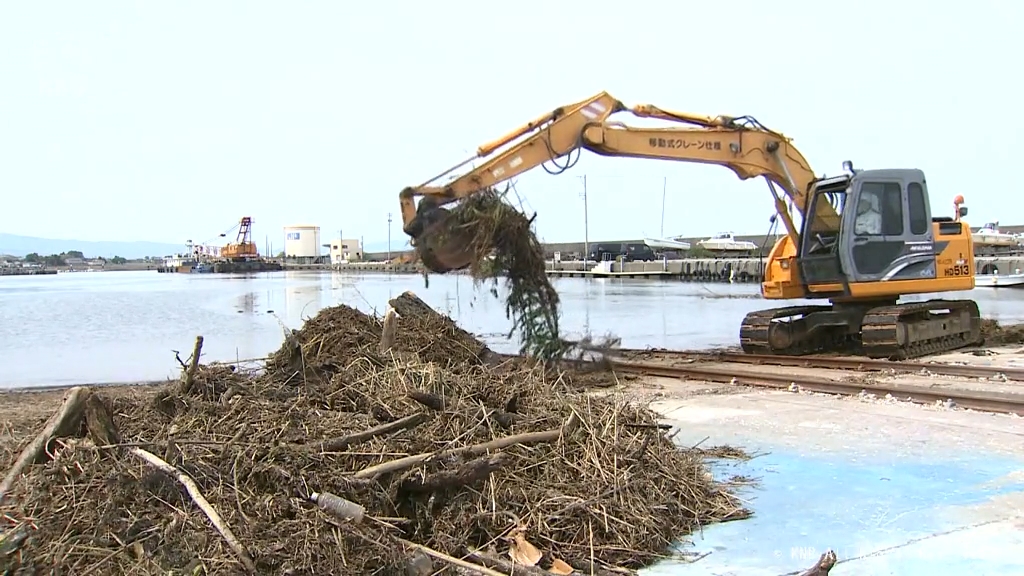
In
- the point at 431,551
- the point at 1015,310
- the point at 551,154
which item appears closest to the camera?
the point at 431,551

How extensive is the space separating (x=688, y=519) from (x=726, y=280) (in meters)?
51.4

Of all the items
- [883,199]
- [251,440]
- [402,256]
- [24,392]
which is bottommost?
[24,392]

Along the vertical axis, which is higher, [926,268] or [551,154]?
[551,154]

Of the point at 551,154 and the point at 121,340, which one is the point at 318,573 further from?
the point at 121,340

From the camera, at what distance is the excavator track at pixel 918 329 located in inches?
545

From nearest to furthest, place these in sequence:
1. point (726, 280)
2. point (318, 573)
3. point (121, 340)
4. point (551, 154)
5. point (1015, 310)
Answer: point (318, 573) < point (551, 154) < point (121, 340) < point (1015, 310) < point (726, 280)

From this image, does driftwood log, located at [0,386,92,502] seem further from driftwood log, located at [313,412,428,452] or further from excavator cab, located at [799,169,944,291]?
excavator cab, located at [799,169,944,291]

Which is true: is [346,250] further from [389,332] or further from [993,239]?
[389,332]

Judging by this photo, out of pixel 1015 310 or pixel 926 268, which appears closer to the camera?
pixel 926 268

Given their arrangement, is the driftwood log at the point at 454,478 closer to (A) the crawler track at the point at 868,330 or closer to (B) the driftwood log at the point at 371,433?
(B) the driftwood log at the point at 371,433

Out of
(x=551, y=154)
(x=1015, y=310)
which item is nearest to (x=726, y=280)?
(x=1015, y=310)

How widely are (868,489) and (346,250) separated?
492 feet

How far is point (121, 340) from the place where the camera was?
20984 millimetres

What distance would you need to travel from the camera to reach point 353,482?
4727mm
